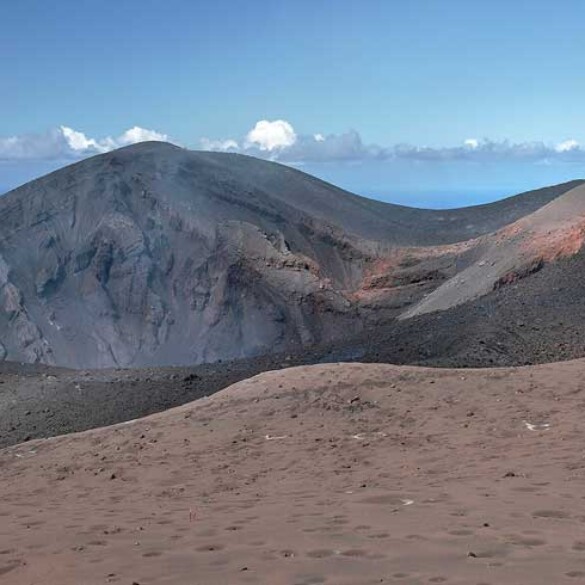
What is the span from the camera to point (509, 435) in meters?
9.15

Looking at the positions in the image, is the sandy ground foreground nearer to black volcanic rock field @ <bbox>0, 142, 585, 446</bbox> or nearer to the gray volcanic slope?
black volcanic rock field @ <bbox>0, 142, 585, 446</bbox>

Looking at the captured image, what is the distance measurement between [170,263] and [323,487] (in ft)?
80.4

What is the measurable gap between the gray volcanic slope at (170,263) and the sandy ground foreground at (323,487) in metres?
16.5

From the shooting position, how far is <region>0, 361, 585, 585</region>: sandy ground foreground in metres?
4.70

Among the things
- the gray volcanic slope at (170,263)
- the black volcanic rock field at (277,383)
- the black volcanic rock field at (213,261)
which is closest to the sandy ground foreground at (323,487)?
the black volcanic rock field at (277,383)

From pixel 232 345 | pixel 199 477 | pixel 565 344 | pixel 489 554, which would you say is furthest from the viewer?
pixel 232 345

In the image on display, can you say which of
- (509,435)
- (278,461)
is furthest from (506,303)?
(278,461)

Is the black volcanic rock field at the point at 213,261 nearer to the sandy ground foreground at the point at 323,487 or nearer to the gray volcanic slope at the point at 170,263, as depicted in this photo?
the gray volcanic slope at the point at 170,263

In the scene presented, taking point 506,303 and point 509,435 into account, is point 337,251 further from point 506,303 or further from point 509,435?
point 509,435

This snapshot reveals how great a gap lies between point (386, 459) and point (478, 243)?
72.7 feet

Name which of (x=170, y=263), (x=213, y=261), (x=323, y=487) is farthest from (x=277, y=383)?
(x=170, y=263)

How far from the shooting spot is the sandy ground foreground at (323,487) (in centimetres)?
470

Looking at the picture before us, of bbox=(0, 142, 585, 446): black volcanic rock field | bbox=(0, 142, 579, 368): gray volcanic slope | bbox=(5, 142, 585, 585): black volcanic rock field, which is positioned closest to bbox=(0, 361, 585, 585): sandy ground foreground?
bbox=(5, 142, 585, 585): black volcanic rock field

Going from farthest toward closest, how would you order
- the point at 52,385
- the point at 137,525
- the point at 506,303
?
1. the point at 506,303
2. the point at 52,385
3. the point at 137,525
